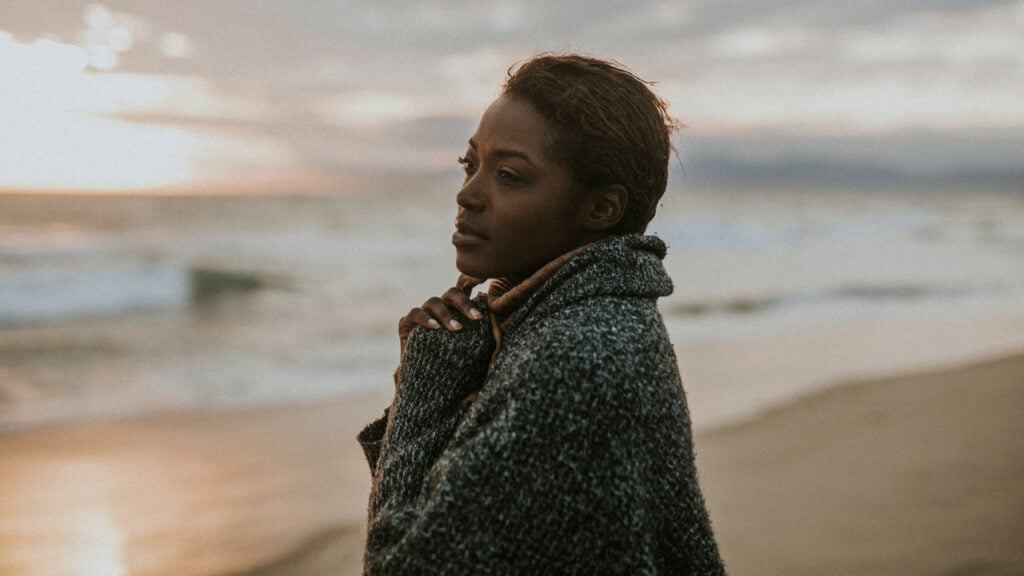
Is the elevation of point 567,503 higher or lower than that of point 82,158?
lower

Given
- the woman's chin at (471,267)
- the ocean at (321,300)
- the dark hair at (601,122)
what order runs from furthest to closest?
1. the ocean at (321,300)
2. the woman's chin at (471,267)
3. the dark hair at (601,122)

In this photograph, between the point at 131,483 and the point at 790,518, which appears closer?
the point at 790,518

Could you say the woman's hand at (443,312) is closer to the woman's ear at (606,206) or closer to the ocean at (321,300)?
the woman's ear at (606,206)

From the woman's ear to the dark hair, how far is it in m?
0.01

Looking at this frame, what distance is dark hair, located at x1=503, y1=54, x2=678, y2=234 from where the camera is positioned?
5.37 ft

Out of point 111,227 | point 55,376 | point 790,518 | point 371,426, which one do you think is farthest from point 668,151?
point 111,227

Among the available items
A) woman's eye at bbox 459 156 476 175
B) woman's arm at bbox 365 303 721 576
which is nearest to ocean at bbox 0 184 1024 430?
woman's eye at bbox 459 156 476 175

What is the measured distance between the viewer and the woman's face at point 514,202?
1.66m

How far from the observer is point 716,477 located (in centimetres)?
579

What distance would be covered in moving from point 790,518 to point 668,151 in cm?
389

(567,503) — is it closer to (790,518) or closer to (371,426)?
(371,426)

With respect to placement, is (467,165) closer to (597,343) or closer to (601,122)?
(601,122)

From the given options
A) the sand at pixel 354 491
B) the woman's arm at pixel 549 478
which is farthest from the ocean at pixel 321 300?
the woman's arm at pixel 549 478

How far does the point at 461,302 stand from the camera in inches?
69.8
